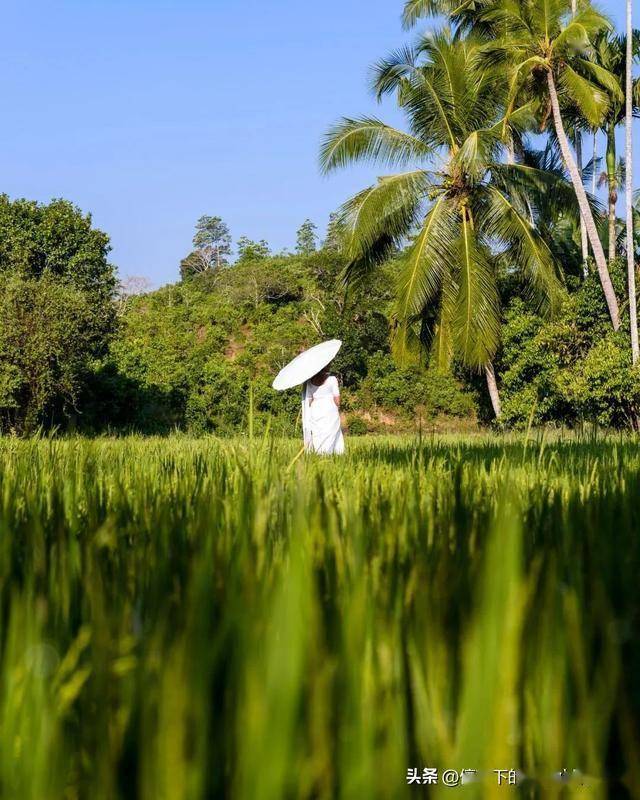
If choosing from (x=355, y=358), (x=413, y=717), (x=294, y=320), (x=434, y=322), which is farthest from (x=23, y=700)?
(x=294, y=320)

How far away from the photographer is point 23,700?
1.44 ft

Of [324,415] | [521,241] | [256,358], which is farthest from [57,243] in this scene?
[324,415]

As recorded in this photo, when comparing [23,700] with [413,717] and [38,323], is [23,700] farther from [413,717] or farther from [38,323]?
[38,323]

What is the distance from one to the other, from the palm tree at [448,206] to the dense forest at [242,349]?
2.88ft

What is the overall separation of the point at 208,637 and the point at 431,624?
16cm

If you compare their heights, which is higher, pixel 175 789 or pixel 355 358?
pixel 355 358

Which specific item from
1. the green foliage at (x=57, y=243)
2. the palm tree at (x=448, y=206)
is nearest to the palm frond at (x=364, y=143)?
the palm tree at (x=448, y=206)

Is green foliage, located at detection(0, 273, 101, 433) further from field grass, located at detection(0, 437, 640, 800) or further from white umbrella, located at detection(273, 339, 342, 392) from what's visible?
field grass, located at detection(0, 437, 640, 800)

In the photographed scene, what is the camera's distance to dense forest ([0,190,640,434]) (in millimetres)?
16312

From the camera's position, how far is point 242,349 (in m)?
27.5

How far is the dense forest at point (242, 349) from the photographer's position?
16.3 metres

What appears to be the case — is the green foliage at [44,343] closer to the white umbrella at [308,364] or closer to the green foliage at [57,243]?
the green foliage at [57,243]

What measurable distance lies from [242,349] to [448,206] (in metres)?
11.5

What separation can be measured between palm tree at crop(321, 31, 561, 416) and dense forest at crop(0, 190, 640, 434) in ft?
2.88
